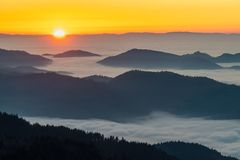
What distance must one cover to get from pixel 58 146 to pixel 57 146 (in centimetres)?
39

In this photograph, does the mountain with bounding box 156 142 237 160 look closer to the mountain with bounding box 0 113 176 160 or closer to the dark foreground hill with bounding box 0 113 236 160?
the dark foreground hill with bounding box 0 113 236 160

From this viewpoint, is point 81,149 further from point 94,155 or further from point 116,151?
point 116,151

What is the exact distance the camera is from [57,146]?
7744cm

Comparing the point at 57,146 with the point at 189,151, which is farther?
the point at 189,151

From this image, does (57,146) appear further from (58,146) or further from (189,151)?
(189,151)

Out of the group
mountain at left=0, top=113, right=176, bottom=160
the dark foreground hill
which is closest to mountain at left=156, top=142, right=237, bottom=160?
the dark foreground hill

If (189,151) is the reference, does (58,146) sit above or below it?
below

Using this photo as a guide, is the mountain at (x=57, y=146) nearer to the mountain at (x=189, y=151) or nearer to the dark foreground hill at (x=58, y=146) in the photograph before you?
the dark foreground hill at (x=58, y=146)

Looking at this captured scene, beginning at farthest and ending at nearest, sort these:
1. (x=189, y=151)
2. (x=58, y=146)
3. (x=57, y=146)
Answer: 1. (x=189, y=151)
2. (x=58, y=146)
3. (x=57, y=146)

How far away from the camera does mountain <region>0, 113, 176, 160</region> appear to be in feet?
240

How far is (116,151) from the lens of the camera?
99250mm

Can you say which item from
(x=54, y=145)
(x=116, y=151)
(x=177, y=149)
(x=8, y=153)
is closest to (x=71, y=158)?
(x=54, y=145)

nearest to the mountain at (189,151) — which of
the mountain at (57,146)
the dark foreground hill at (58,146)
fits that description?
the dark foreground hill at (58,146)

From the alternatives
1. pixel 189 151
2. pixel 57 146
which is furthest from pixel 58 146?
pixel 189 151
